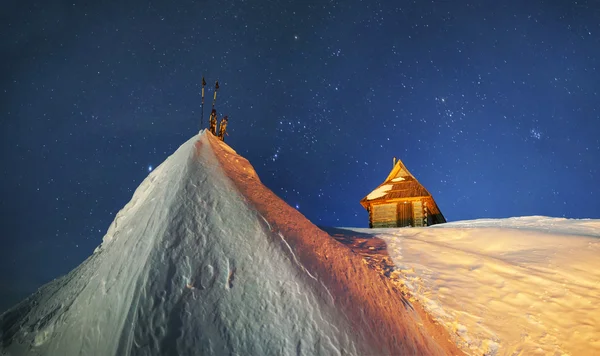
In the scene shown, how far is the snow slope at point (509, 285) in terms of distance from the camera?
15.0 ft

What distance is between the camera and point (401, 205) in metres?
19.8

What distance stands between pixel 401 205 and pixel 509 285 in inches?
567

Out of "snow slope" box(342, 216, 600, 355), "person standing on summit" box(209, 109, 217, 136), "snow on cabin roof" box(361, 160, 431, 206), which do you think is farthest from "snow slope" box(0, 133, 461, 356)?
"snow on cabin roof" box(361, 160, 431, 206)

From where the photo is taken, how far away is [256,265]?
3787 mm

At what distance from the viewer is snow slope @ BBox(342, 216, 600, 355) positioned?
4.56 meters

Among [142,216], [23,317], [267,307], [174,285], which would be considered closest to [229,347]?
[267,307]

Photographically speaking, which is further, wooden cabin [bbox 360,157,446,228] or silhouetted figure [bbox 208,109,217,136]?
wooden cabin [bbox 360,157,446,228]

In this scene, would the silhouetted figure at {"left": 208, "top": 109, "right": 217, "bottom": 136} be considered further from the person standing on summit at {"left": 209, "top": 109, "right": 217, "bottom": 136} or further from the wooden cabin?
the wooden cabin

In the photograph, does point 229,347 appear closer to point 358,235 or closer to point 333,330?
point 333,330

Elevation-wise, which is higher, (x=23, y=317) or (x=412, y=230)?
(x=412, y=230)

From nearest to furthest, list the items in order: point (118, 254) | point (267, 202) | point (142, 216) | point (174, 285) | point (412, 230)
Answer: point (174, 285), point (118, 254), point (142, 216), point (267, 202), point (412, 230)

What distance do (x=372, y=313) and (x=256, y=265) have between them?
136 centimetres

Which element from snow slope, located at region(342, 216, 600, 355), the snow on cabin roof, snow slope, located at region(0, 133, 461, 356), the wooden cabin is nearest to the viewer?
snow slope, located at region(0, 133, 461, 356)

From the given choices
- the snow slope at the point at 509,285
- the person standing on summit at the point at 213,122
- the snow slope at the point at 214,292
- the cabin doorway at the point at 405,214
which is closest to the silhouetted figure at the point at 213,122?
the person standing on summit at the point at 213,122
